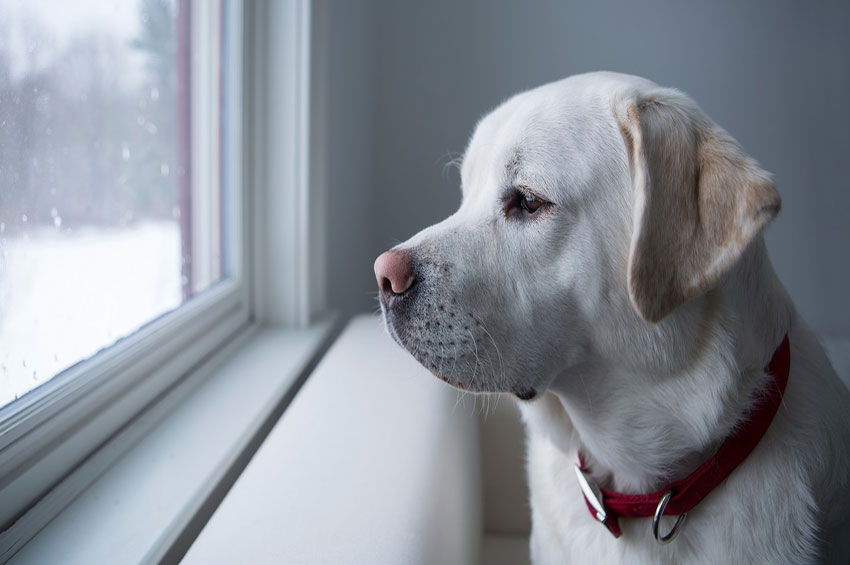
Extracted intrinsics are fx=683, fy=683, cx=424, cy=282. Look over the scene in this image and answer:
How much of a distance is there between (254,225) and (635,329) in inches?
41.6

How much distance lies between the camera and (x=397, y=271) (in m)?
0.85

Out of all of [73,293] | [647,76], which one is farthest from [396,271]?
[647,76]

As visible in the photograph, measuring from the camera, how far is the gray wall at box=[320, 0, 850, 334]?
2.18 meters

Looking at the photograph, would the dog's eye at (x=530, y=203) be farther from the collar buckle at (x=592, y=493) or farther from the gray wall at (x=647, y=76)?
the gray wall at (x=647, y=76)

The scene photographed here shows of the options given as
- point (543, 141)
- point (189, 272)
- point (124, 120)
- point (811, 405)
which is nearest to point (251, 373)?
point (189, 272)

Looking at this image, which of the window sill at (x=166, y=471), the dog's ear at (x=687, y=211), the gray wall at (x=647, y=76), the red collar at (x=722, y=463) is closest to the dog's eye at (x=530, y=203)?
the dog's ear at (x=687, y=211)

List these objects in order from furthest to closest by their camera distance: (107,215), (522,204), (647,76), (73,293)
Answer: (647,76), (107,215), (73,293), (522,204)

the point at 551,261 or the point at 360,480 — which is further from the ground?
the point at 551,261

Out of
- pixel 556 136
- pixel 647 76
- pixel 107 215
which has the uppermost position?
pixel 647 76

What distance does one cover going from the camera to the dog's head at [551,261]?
0.83m

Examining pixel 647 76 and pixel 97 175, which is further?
pixel 647 76

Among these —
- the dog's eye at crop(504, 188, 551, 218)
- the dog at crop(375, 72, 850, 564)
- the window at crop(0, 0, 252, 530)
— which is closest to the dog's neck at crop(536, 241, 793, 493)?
the dog at crop(375, 72, 850, 564)

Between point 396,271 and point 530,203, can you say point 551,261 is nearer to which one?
point 530,203

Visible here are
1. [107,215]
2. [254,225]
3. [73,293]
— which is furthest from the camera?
[254,225]
